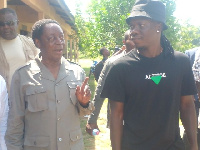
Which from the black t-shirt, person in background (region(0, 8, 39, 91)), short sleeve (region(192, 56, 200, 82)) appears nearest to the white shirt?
person in background (region(0, 8, 39, 91))

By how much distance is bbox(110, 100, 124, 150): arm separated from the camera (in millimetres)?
2445

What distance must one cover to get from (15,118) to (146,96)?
1.06 m

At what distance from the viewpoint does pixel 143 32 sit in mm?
2406

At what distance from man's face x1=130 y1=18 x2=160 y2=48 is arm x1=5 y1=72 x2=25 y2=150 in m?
1.01

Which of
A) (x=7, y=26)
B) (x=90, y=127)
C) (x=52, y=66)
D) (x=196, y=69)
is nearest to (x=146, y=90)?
(x=52, y=66)

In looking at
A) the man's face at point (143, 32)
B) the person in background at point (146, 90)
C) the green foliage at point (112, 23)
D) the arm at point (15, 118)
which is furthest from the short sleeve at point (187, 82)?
the green foliage at point (112, 23)

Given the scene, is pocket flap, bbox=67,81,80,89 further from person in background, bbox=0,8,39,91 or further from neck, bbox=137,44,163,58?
person in background, bbox=0,8,39,91

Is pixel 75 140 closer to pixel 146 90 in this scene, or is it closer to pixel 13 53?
pixel 146 90

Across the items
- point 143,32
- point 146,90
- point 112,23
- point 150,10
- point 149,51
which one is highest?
point 112,23

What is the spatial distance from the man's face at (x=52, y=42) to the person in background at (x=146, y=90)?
51 centimetres

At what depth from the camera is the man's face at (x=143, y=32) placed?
7.90ft

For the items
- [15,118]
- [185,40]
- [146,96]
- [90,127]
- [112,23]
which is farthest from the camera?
[185,40]

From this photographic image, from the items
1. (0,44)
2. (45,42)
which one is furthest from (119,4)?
(45,42)

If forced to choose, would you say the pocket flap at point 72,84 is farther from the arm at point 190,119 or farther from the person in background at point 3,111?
the arm at point 190,119
